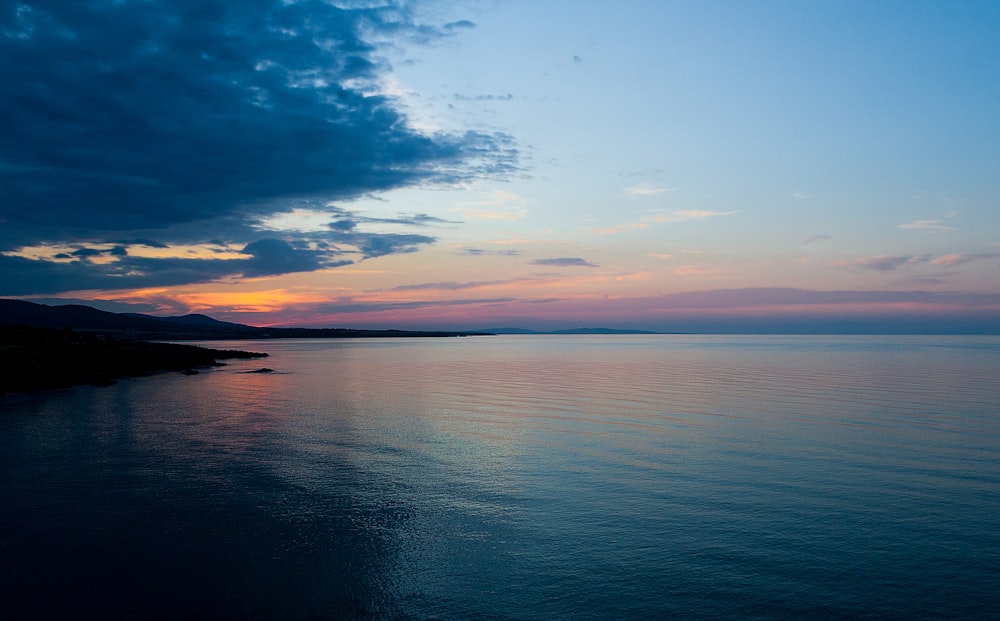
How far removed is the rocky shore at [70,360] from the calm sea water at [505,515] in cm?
1640

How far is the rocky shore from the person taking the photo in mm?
47875

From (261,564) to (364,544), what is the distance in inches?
89.0

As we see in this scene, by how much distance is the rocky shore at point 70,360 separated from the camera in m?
47.9

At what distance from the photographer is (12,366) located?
156 feet

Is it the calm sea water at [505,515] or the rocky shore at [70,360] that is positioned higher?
the rocky shore at [70,360]

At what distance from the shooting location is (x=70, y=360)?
58000 mm

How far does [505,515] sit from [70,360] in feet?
191

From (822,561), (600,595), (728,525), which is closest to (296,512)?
(600,595)

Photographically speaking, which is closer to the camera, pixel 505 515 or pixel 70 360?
pixel 505 515

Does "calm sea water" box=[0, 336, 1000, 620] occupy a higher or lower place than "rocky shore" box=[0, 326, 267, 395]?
lower

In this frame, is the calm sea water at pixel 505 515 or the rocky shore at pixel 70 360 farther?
the rocky shore at pixel 70 360

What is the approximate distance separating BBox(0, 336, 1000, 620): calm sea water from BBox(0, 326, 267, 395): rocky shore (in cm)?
1640

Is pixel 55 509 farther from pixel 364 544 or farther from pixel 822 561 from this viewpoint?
pixel 822 561

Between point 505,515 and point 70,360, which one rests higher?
point 70,360
